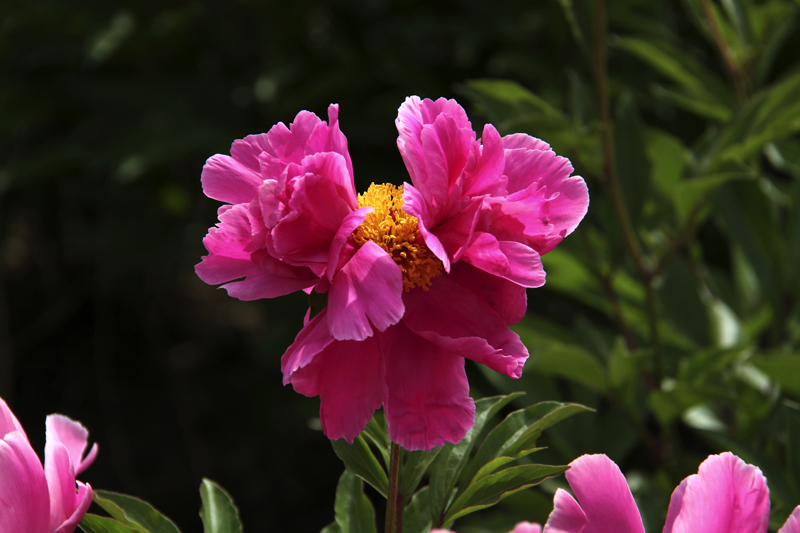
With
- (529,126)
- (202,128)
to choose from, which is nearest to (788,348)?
(529,126)

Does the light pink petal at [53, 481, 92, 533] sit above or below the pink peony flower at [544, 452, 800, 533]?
above

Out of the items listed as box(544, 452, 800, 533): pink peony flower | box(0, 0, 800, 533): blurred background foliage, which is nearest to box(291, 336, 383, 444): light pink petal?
box(544, 452, 800, 533): pink peony flower

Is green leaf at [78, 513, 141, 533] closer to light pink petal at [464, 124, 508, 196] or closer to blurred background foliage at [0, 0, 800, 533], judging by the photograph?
light pink petal at [464, 124, 508, 196]

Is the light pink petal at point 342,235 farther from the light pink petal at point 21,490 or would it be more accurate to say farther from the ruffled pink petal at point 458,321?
the light pink petal at point 21,490

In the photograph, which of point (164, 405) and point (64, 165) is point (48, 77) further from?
point (164, 405)

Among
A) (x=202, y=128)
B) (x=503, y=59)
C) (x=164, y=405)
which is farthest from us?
(x=164, y=405)

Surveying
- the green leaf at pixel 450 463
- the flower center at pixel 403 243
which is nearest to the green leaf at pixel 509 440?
the green leaf at pixel 450 463

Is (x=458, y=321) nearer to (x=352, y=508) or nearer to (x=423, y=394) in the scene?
(x=423, y=394)
